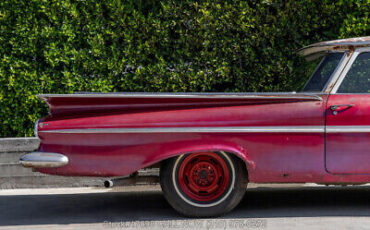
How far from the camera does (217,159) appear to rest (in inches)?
203

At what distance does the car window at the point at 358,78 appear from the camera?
5168mm

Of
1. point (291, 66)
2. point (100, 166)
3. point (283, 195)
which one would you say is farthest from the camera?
point (291, 66)

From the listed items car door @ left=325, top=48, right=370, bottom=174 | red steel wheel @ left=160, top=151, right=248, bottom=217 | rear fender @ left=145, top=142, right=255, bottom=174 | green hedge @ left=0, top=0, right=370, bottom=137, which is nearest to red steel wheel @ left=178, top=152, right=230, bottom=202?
red steel wheel @ left=160, top=151, right=248, bottom=217

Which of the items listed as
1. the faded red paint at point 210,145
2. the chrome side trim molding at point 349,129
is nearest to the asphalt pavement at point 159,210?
the faded red paint at point 210,145

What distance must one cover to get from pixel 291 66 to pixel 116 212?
3.26 metres

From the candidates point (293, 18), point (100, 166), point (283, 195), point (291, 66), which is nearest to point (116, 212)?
point (100, 166)

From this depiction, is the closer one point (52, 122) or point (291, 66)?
→ point (52, 122)

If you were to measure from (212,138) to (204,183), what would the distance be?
48cm

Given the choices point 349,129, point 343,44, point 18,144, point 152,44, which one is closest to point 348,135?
point 349,129

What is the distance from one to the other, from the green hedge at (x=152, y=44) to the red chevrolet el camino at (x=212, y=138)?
2.28 meters

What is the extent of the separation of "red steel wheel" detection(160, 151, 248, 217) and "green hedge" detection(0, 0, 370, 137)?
238 centimetres

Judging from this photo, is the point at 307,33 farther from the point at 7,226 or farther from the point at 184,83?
the point at 7,226

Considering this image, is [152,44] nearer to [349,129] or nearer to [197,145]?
[197,145]

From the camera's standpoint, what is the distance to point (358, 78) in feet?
17.0
